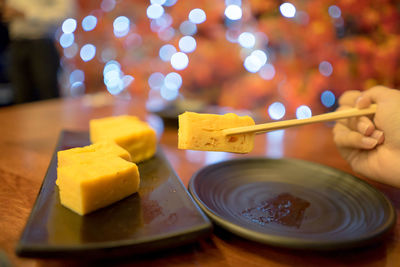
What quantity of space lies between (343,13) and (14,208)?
8.92 ft

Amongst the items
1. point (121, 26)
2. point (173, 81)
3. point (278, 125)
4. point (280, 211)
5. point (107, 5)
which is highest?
point (107, 5)

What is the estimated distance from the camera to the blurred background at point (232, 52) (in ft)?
8.27

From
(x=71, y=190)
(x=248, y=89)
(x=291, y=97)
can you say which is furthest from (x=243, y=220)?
(x=248, y=89)

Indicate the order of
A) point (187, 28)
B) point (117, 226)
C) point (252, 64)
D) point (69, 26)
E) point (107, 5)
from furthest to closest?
point (69, 26), point (107, 5), point (187, 28), point (252, 64), point (117, 226)

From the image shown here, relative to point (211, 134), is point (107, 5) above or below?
above

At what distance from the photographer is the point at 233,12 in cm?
319

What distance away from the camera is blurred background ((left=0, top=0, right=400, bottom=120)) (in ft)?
8.27

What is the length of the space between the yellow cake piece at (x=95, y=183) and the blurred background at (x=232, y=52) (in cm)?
121

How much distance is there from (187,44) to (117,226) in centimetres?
320

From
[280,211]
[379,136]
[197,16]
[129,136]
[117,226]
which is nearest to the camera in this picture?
[117,226]

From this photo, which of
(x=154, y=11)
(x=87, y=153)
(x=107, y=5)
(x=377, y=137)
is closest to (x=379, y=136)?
(x=377, y=137)

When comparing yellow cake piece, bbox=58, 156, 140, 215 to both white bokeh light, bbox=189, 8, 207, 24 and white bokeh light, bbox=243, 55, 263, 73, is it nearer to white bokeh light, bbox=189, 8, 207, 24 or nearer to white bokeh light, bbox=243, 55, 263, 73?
white bokeh light, bbox=243, 55, 263, 73

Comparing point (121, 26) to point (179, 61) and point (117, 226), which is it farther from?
point (117, 226)

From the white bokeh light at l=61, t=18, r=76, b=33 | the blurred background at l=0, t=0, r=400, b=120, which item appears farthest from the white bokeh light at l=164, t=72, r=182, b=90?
the white bokeh light at l=61, t=18, r=76, b=33
